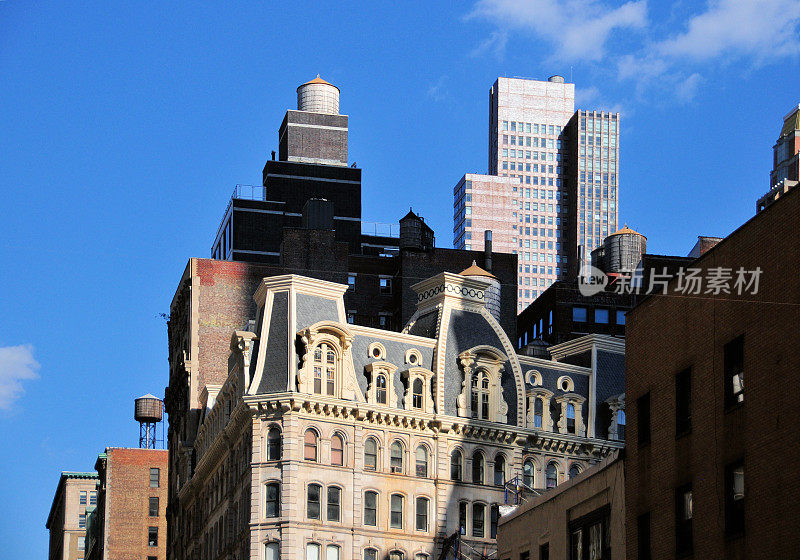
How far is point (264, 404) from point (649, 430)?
40.6 m

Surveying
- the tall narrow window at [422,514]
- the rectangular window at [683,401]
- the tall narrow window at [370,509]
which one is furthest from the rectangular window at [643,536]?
the tall narrow window at [422,514]

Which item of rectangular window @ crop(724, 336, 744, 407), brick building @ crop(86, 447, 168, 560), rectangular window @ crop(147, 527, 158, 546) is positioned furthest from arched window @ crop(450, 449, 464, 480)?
rectangular window @ crop(147, 527, 158, 546)

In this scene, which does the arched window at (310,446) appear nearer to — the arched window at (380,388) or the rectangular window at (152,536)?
the arched window at (380,388)

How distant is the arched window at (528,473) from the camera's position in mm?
96938

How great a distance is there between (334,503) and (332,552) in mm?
2881

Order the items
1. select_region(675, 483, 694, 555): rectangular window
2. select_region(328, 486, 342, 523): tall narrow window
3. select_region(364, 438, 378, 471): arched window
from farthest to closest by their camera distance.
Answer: select_region(364, 438, 378, 471): arched window
select_region(328, 486, 342, 523): tall narrow window
select_region(675, 483, 694, 555): rectangular window

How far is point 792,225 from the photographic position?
43312mm

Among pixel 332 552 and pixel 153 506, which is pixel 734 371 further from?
pixel 153 506

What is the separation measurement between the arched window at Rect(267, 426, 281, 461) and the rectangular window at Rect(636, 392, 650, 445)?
39318mm

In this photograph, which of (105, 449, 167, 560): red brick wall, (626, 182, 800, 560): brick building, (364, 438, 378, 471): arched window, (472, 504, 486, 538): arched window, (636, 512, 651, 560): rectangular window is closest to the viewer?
(626, 182, 800, 560): brick building

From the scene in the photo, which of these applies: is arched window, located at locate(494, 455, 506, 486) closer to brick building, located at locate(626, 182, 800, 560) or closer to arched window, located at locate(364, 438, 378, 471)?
arched window, located at locate(364, 438, 378, 471)

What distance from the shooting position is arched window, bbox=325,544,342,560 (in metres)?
88.4

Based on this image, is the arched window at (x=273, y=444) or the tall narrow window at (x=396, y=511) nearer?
the arched window at (x=273, y=444)

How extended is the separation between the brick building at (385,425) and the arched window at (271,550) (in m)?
0.06
